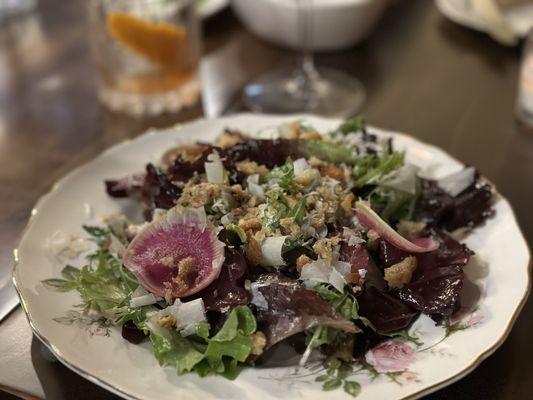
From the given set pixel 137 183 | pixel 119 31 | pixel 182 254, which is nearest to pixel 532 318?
pixel 182 254

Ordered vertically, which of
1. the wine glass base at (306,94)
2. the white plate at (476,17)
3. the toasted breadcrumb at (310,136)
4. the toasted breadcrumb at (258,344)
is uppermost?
the toasted breadcrumb at (310,136)

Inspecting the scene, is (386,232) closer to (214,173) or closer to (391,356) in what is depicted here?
(391,356)

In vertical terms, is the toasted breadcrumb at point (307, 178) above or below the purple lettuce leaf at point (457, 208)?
above

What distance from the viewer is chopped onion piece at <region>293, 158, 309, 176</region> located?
1.25m

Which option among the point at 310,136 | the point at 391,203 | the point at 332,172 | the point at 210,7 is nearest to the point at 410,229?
the point at 391,203

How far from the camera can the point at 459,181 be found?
53.4 inches

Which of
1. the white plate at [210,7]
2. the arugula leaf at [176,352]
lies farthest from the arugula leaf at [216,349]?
the white plate at [210,7]

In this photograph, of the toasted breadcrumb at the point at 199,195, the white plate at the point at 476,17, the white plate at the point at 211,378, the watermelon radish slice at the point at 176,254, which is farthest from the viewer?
the white plate at the point at 476,17

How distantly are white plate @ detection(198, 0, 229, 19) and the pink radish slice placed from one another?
4.31ft

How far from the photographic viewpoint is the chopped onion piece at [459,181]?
135 centimetres

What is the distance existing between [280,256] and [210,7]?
1470mm

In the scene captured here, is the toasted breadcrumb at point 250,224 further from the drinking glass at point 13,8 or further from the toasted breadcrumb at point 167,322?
the drinking glass at point 13,8

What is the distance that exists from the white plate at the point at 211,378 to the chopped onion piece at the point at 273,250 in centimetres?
17

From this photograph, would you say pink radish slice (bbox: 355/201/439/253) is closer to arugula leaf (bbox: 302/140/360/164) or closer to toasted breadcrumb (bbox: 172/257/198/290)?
arugula leaf (bbox: 302/140/360/164)
